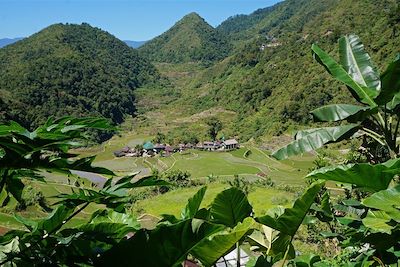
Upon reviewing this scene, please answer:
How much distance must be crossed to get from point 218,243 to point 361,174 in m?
0.49

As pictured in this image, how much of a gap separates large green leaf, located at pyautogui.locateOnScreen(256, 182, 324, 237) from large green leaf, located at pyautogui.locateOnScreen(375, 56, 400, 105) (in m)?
0.82

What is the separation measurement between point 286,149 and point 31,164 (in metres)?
1.39

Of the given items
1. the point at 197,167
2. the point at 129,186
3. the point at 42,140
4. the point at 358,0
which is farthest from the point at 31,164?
the point at 358,0

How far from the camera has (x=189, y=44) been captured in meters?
95.8

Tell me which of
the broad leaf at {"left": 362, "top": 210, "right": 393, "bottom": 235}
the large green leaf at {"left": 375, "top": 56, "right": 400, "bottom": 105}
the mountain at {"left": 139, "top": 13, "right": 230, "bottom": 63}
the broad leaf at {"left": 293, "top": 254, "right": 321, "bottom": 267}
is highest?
the mountain at {"left": 139, "top": 13, "right": 230, "bottom": 63}

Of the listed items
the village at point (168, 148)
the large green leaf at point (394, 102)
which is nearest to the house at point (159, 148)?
the village at point (168, 148)

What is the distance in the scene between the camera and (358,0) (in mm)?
43094

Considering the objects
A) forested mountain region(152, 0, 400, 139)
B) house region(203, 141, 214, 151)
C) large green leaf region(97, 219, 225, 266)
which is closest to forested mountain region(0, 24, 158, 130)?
forested mountain region(152, 0, 400, 139)

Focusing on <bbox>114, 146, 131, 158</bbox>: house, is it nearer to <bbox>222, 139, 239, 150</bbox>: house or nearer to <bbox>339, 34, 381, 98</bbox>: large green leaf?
<bbox>222, 139, 239, 150</bbox>: house

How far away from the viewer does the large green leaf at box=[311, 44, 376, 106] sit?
1.74 meters

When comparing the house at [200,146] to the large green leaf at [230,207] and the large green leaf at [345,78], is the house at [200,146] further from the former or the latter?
the large green leaf at [230,207]

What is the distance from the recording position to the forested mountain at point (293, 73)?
31.6m

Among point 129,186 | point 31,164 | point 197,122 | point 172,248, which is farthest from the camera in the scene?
point 197,122

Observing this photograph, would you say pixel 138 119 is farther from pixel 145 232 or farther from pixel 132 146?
pixel 145 232
